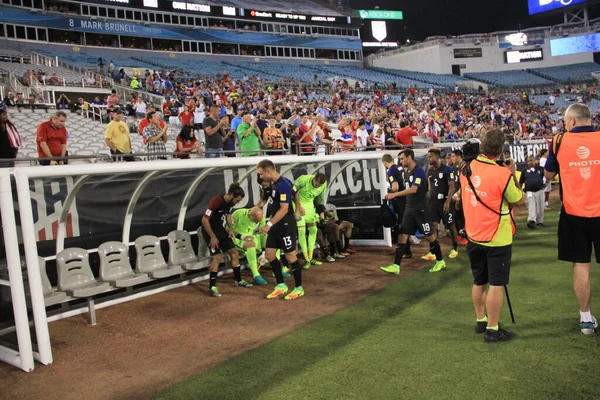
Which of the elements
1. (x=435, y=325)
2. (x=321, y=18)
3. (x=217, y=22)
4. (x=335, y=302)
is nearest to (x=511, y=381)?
(x=435, y=325)

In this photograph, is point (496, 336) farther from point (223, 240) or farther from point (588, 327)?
point (223, 240)

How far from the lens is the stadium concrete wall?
58.3 meters

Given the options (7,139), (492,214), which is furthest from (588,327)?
(7,139)

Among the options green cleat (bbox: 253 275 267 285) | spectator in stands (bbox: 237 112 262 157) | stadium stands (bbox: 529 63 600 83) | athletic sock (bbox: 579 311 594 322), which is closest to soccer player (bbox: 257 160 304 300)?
green cleat (bbox: 253 275 267 285)

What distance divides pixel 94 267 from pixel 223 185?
319 cm

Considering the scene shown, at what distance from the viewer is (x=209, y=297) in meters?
8.65

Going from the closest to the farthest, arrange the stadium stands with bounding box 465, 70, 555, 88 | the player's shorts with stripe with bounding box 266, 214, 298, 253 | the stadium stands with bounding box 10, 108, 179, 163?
the player's shorts with stripe with bounding box 266, 214, 298, 253
the stadium stands with bounding box 10, 108, 179, 163
the stadium stands with bounding box 465, 70, 555, 88

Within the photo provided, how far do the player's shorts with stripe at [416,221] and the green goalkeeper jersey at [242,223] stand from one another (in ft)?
8.62

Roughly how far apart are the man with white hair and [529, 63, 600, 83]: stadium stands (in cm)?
5542

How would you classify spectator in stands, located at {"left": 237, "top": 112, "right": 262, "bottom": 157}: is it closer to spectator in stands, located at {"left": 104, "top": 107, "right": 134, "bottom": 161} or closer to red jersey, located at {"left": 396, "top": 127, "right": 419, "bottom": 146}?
spectator in stands, located at {"left": 104, "top": 107, "right": 134, "bottom": 161}

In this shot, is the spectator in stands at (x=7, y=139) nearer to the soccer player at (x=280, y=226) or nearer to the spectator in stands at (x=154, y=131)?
the spectator in stands at (x=154, y=131)

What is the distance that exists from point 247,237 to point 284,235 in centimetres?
163

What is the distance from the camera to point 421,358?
5180mm

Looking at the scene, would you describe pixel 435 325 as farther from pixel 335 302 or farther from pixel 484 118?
pixel 484 118
